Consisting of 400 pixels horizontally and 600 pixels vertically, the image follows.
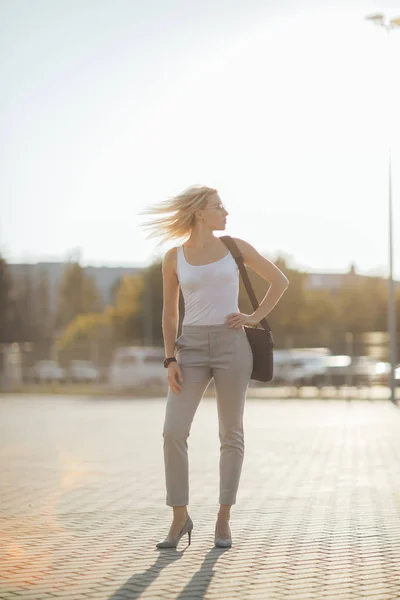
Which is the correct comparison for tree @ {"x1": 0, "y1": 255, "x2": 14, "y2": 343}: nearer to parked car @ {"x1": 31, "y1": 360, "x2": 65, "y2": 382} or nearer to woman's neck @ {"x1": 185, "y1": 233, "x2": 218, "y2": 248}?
parked car @ {"x1": 31, "y1": 360, "x2": 65, "y2": 382}

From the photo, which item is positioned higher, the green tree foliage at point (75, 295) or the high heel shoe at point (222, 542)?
the green tree foliage at point (75, 295)

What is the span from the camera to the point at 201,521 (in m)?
7.25

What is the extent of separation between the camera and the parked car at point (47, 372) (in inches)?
1622

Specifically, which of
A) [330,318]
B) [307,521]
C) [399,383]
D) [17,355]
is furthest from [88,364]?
[307,521]

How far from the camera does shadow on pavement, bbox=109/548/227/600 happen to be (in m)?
4.89

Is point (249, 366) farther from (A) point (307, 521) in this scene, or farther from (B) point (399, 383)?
(B) point (399, 383)

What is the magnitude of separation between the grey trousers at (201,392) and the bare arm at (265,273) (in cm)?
22

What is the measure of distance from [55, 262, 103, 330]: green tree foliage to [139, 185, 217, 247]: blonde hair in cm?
9390

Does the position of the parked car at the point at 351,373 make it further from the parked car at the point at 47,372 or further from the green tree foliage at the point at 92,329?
the green tree foliage at the point at 92,329

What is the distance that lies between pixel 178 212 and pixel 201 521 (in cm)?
212

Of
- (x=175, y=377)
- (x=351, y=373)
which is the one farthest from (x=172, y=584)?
(x=351, y=373)

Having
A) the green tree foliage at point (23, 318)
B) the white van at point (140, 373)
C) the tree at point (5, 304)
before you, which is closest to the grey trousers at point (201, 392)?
the white van at point (140, 373)

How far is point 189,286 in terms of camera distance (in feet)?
20.1

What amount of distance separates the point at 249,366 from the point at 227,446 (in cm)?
45
